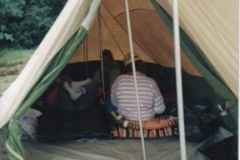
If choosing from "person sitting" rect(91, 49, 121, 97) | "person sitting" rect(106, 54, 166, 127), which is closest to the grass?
"person sitting" rect(91, 49, 121, 97)

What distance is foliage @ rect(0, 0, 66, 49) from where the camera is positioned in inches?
472

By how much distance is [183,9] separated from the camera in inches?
115

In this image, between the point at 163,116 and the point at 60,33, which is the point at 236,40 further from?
the point at 163,116

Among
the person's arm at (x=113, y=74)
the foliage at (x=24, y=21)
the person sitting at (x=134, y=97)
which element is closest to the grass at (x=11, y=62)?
the foliage at (x=24, y=21)

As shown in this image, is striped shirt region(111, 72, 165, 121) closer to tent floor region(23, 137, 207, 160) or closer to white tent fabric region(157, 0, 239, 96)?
tent floor region(23, 137, 207, 160)

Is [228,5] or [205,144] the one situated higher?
[228,5]

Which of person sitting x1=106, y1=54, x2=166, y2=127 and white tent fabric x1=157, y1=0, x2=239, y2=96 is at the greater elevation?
white tent fabric x1=157, y1=0, x2=239, y2=96

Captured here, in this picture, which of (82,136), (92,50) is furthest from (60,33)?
(92,50)

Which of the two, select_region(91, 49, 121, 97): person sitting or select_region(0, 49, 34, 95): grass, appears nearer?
select_region(91, 49, 121, 97): person sitting

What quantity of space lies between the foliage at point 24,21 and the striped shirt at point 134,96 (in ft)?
26.9

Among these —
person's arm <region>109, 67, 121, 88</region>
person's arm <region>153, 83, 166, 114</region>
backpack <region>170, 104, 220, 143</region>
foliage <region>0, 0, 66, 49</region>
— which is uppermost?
foliage <region>0, 0, 66, 49</region>

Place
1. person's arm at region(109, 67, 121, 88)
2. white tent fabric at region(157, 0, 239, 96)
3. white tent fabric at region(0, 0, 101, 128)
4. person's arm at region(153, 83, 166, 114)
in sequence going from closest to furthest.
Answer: white tent fabric at region(157, 0, 239, 96)
white tent fabric at region(0, 0, 101, 128)
person's arm at region(153, 83, 166, 114)
person's arm at region(109, 67, 121, 88)

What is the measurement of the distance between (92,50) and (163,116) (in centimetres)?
210

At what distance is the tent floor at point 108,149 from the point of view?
3.72 meters
